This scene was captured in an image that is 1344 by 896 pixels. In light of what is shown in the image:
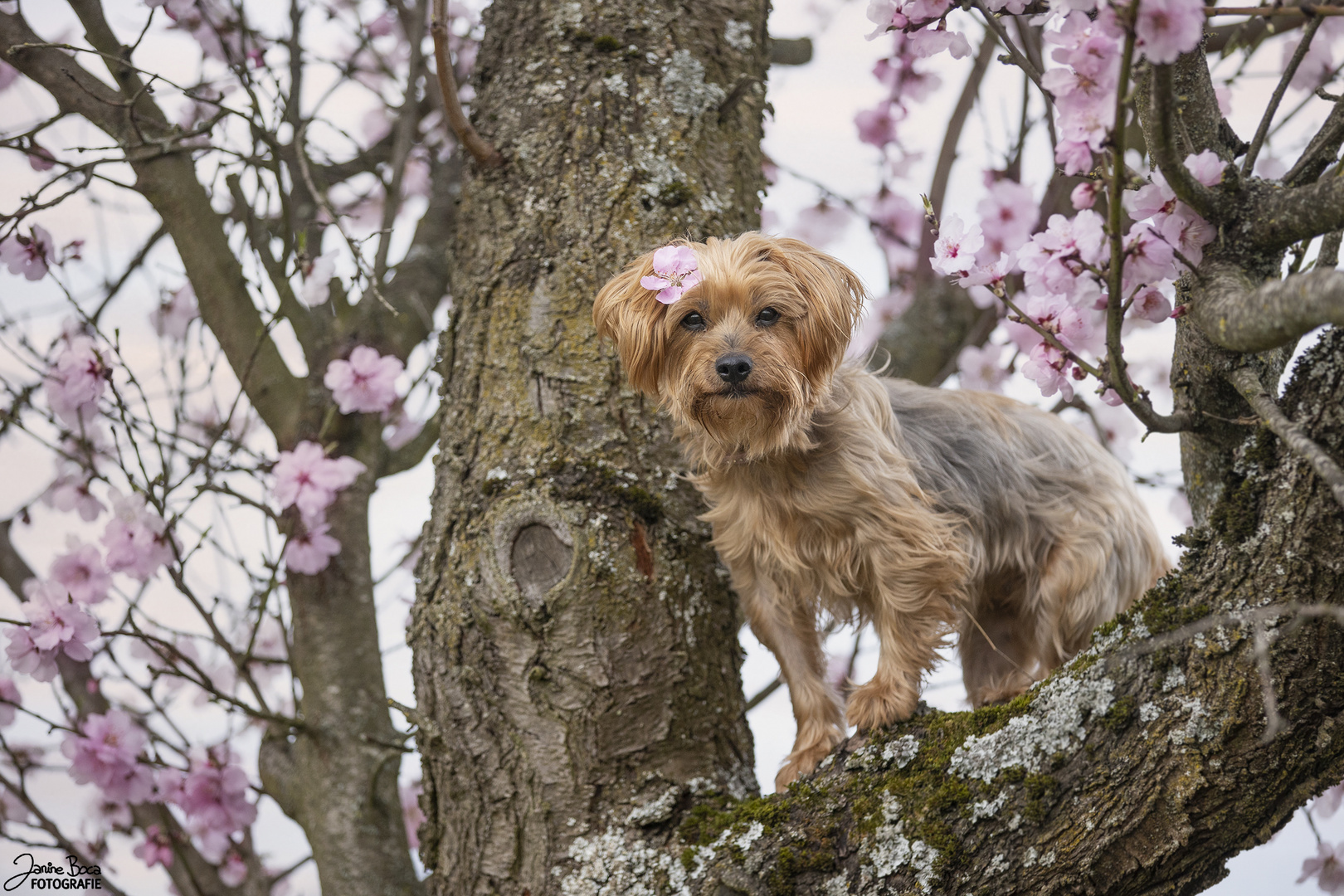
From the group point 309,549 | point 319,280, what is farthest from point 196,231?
point 309,549

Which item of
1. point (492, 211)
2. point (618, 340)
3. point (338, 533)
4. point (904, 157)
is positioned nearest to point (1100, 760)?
point (618, 340)

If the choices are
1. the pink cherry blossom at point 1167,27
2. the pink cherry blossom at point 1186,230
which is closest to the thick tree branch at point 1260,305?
the pink cherry blossom at point 1186,230

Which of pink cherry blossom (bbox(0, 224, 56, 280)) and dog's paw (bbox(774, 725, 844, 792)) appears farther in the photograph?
pink cherry blossom (bbox(0, 224, 56, 280))

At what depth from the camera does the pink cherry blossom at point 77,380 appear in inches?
156

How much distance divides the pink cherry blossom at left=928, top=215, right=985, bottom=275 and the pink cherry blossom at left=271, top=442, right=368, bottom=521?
2481 millimetres

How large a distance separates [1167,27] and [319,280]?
3.47 meters

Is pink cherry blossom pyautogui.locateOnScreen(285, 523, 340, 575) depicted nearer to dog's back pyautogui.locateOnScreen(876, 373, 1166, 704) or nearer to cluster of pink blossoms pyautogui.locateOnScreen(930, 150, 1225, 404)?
dog's back pyautogui.locateOnScreen(876, 373, 1166, 704)

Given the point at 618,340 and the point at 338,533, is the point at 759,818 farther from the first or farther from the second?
the point at 338,533

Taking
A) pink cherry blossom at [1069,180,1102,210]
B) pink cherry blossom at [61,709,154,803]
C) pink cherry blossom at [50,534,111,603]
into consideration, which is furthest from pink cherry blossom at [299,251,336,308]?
pink cherry blossom at [1069,180,1102,210]

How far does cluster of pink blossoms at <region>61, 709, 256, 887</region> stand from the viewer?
13.7 ft

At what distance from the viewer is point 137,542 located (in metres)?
4.09

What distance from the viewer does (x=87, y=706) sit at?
14.0ft

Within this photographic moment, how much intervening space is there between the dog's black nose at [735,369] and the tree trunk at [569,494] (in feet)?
1.54

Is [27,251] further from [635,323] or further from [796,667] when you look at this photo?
[796,667]
